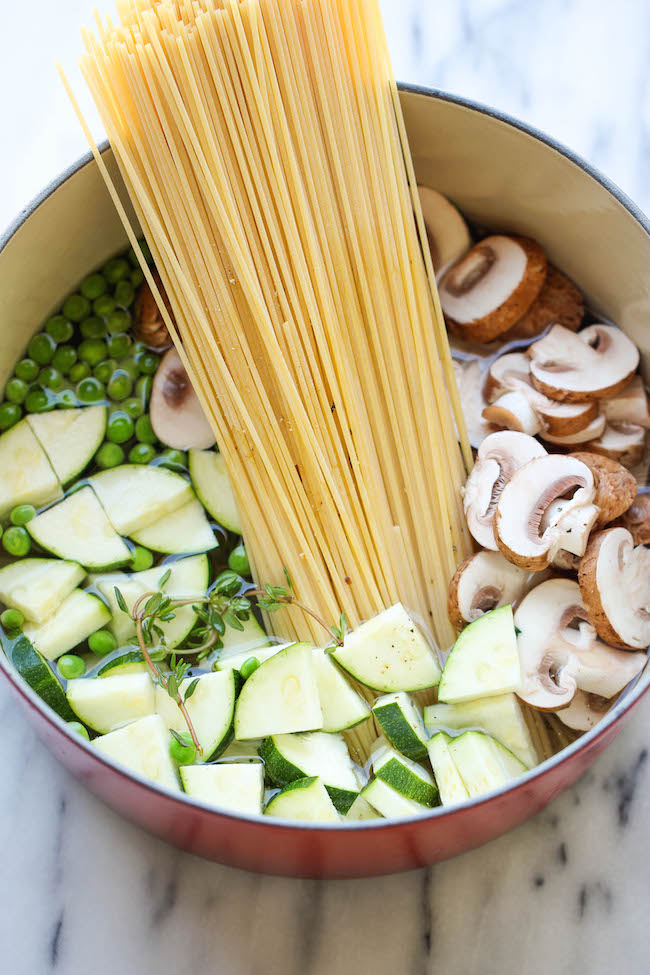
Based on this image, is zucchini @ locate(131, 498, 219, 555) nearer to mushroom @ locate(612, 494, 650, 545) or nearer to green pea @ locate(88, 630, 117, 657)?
green pea @ locate(88, 630, 117, 657)

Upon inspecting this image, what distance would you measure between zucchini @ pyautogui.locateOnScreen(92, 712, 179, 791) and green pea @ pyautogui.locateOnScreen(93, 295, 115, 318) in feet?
2.57

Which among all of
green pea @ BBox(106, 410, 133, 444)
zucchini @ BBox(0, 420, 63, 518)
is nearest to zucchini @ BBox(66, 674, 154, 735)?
zucchini @ BBox(0, 420, 63, 518)

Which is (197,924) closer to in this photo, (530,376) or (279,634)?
(279,634)

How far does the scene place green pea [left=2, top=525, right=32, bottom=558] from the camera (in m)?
1.67

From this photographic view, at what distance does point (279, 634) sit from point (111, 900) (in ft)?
1.63

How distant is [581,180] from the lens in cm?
160

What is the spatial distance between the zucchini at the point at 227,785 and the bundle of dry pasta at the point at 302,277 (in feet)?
0.91

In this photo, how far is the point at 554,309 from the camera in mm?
1820

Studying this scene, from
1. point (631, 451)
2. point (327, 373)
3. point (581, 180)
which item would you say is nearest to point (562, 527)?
point (631, 451)

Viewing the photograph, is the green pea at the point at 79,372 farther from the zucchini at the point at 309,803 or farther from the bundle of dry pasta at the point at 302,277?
the zucchini at the point at 309,803

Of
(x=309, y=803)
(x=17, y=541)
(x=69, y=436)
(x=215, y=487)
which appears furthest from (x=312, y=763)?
(x=69, y=436)

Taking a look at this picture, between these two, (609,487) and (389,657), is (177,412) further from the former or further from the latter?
(609,487)

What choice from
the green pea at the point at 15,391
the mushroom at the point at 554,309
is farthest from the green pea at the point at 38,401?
the mushroom at the point at 554,309

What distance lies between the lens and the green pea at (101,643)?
1.61 metres
